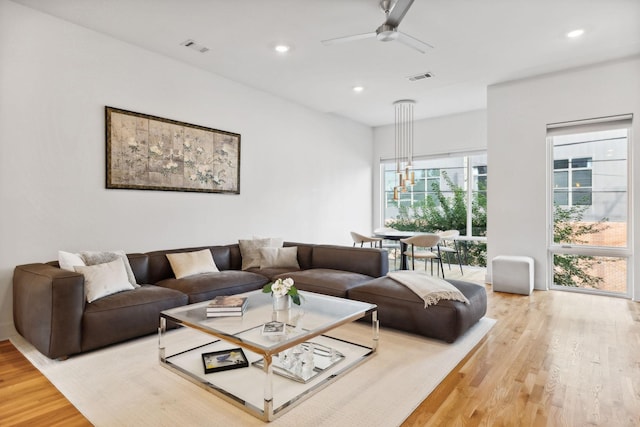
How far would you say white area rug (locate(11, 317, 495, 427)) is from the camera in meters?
1.87

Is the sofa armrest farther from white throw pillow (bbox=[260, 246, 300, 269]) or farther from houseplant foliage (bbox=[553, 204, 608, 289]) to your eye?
houseplant foliage (bbox=[553, 204, 608, 289])

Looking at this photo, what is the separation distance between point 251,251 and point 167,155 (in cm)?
153

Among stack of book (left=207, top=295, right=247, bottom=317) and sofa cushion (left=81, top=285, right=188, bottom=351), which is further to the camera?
sofa cushion (left=81, top=285, right=188, bottom=351)

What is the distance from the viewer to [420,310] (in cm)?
296

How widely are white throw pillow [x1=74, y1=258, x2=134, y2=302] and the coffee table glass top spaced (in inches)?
29.8

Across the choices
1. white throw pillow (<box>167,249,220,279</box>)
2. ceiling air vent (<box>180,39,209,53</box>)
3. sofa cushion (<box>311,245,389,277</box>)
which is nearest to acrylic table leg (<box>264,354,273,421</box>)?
white throw pillow (<box>167,249,220,279</box>)

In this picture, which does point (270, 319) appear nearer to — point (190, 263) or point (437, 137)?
point (190, 263)

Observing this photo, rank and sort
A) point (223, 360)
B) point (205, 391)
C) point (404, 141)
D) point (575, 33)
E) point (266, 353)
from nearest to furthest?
point (266, 353) < point (205, 391) < point (223, 360) < point (575, 33) < point (404, 141)

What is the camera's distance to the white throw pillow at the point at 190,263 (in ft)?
12.4

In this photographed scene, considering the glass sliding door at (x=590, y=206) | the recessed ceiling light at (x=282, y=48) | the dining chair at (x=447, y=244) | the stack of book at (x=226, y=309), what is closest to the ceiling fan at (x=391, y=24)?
the recessed ceiling light at (x=282, y=48)

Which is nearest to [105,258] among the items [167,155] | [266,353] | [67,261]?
[67,261]

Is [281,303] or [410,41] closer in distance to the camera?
[281,303]

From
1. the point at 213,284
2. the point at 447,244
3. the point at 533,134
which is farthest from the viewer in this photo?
the point at 447,244

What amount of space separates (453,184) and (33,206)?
640cm
